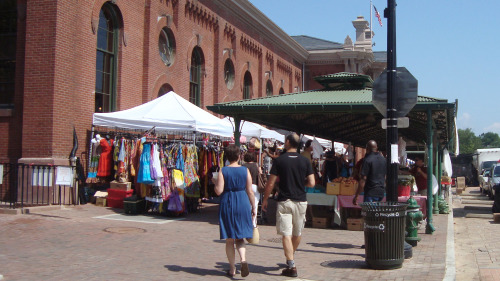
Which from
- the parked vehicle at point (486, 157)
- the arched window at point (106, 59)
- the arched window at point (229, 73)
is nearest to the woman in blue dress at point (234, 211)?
the arched window at point (106, 59)

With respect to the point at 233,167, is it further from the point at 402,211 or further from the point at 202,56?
the point at 202,56

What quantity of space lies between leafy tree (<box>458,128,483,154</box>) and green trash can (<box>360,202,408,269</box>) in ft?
504

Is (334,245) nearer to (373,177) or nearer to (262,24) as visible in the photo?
(373,177)

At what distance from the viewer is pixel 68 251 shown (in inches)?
342

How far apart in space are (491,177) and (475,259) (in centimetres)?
1964

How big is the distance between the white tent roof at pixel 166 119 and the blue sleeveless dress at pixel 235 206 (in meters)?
6.94

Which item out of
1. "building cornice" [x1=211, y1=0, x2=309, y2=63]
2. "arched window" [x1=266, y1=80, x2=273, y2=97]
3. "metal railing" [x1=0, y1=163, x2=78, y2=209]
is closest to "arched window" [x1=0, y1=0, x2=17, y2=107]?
"metal railing" [x1=0, y1=163, x2=78, y2=209]

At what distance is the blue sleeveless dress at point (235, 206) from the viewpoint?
23.4ft

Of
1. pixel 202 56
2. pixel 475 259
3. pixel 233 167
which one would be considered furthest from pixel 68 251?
pixel 202 56

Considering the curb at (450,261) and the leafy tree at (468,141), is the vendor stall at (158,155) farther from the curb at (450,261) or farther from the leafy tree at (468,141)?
the leafy tree at (468,141)

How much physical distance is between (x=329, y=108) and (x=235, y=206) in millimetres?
6250

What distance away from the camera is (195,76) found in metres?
25.1

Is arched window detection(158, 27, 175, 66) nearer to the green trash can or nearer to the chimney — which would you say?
the green trash can

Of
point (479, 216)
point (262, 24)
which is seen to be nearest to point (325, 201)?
point (479, 216)
